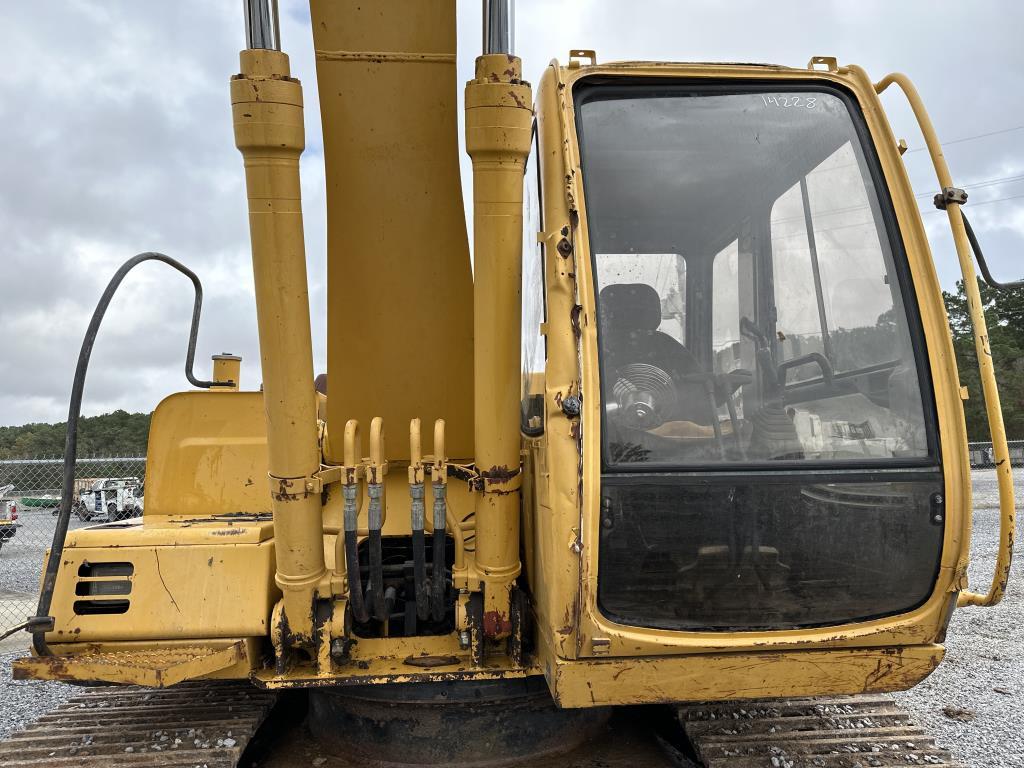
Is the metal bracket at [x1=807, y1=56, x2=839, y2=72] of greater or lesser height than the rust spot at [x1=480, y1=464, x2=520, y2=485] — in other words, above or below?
above

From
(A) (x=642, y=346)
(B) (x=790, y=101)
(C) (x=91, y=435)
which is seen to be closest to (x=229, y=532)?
(A) (x=642, y=346)

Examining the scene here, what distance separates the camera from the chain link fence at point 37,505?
27.5 ft

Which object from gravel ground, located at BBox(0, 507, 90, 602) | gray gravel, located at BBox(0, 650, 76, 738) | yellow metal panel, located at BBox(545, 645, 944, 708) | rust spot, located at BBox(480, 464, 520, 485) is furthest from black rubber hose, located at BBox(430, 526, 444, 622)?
gravel ground, located at BBox(0, 507, 90, 602)

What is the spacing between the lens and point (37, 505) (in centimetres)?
Answer: 1331

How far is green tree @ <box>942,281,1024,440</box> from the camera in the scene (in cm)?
2458

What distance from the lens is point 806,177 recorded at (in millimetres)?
2631

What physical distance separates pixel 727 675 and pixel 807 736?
65 cm

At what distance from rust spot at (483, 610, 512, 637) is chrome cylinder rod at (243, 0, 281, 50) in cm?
190

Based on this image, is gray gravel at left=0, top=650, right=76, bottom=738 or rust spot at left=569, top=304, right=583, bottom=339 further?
gray gravel at left=0, top=650, right=76, bottom=738

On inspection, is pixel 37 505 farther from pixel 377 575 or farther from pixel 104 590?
pixel 377 575

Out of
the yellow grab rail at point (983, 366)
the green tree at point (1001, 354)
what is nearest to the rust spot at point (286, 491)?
the yellow grab rail at point (983, 366)

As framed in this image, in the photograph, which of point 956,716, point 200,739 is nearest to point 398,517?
point 200,739

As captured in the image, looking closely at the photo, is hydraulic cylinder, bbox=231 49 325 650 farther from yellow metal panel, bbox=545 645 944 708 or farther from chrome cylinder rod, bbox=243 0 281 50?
yellow metal panel, bbox=545 645 944 708

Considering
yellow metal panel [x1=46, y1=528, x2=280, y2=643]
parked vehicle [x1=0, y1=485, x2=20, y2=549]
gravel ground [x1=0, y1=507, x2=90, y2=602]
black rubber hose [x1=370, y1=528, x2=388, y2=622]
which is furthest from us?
parked vehicle [x1=0, y1=485, x2=20, y2=549]
